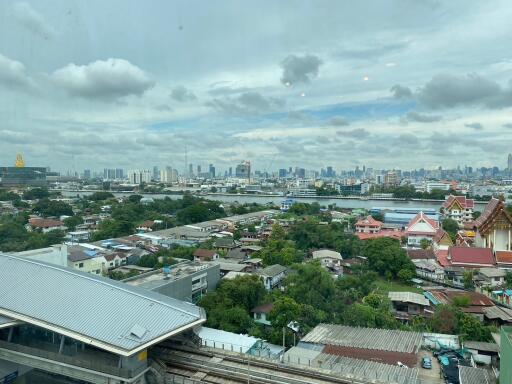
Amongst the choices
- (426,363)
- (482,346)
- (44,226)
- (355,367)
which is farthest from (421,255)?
(44,226)

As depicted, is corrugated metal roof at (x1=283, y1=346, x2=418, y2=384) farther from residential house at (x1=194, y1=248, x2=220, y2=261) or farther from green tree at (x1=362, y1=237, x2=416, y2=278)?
residential house at (x1=194, y1=248, x2=220, y2=261)

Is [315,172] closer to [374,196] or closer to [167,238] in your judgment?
[374,196]

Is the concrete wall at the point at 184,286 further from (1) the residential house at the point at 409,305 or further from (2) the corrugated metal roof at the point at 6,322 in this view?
(1) the residential house at the point at 409,305

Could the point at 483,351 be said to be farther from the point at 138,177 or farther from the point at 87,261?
the point at 138,177

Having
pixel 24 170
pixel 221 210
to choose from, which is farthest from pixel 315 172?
pixel 221 210

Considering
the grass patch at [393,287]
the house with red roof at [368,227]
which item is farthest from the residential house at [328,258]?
the house with red roof at [368,227]
